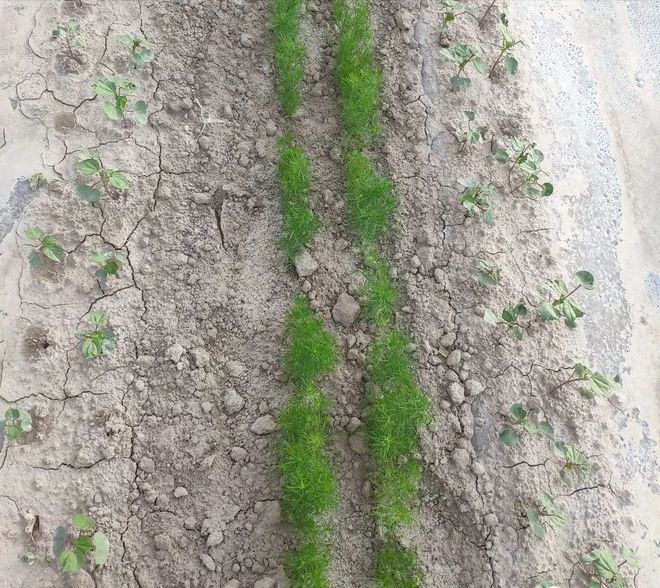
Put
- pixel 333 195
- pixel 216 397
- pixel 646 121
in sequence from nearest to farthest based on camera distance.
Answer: pixel 216 397 < pixel 333 195 < pixel 646 121

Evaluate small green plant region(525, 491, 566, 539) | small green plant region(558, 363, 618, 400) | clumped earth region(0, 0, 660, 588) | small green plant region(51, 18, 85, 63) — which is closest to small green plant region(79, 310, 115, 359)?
clumped earth region(0, 0, 660, 588)

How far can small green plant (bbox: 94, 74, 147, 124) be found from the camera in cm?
327

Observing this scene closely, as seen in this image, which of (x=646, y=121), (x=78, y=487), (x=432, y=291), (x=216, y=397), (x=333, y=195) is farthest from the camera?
(x=646, y=121)

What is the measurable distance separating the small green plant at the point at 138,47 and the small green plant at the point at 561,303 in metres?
2.70

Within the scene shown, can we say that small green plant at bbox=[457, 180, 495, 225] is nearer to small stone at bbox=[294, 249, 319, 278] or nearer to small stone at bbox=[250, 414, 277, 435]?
small stone at bbox=[294, 249, 319, 278]

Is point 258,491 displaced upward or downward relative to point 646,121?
downward

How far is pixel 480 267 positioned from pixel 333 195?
99 cm

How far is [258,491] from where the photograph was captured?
2.91 meters

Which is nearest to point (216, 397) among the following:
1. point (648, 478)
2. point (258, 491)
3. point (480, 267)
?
point (258, 491)

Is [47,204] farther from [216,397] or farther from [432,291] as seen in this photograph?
[432,291]

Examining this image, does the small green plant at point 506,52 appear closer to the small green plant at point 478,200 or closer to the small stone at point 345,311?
the small green plant at point 478,200

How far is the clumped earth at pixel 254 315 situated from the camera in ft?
9.19

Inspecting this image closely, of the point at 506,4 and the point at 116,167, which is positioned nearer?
the point at 116,167

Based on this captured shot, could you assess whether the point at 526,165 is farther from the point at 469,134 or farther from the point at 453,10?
the point at 453,10
